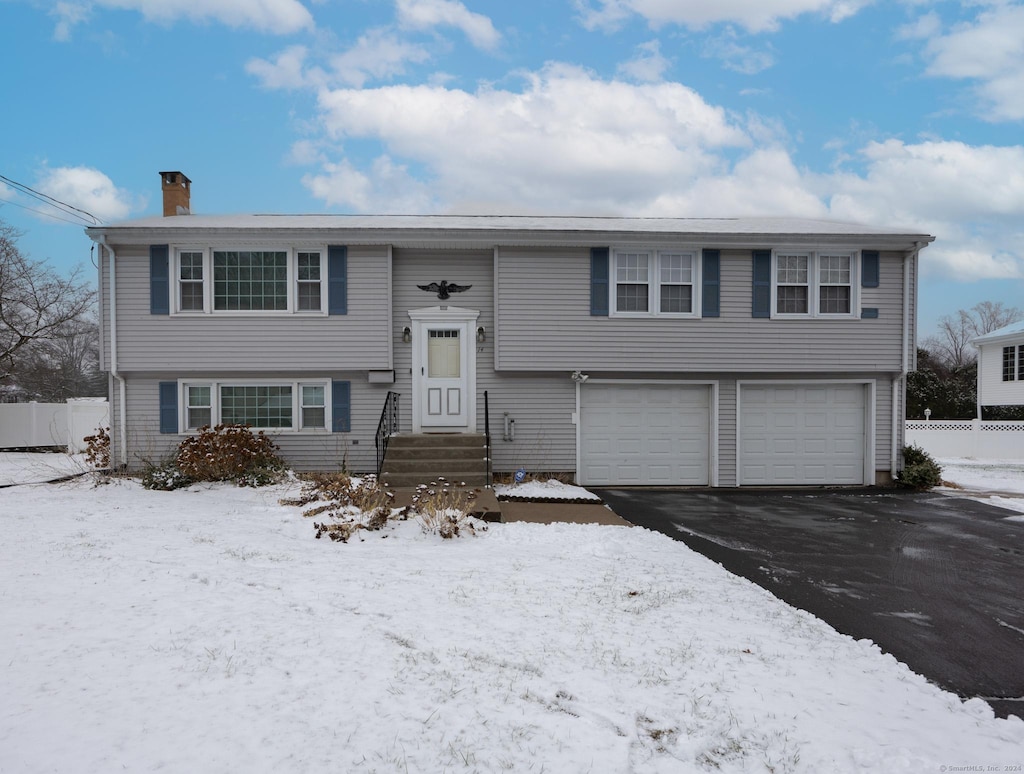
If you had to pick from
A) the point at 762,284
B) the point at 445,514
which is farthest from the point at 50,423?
the point at 762,284

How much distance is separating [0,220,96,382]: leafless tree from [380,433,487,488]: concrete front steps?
18624 mm

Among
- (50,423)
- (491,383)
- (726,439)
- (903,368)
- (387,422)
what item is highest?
(903,368)

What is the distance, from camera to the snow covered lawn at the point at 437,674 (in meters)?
2.85

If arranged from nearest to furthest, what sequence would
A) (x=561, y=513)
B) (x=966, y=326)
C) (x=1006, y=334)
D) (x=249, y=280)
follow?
(x=561, y=513) < (x=249, y=280) < (x=1006, y=334) < (x=966, y=326)

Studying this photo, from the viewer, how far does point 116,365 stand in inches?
463

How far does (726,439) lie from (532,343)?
464 cm

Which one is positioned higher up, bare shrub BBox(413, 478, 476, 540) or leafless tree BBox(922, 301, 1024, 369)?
leafless tree BBox(922, 301, 1024, 369)

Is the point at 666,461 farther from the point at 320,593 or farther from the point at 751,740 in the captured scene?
the point at 751,740

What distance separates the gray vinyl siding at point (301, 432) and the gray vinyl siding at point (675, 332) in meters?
2.91

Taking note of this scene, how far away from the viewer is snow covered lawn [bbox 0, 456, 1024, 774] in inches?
112

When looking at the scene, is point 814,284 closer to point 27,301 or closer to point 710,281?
point 710,281

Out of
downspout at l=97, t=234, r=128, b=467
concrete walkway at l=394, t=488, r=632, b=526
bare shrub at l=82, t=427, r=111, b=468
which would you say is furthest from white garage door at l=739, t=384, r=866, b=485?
bare shrub at l=82, t=427, r=111, b=468

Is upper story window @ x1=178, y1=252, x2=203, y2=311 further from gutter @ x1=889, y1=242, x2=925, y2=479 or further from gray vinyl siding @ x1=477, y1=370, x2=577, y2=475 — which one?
gutter @ x1=889, y1=242, x2=925, y2=479

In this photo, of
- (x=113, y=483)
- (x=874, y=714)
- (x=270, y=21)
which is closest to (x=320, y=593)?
(x=874, y=714)
